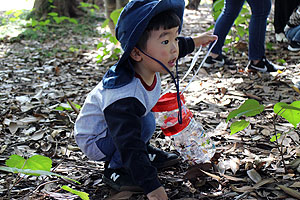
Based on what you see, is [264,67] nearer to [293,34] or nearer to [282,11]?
[293,34]

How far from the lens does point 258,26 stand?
338 cm

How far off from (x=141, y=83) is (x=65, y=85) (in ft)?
6.83

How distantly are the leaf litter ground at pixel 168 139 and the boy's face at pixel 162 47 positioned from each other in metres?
0.65

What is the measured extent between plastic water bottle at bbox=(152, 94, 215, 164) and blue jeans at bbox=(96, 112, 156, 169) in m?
0.13

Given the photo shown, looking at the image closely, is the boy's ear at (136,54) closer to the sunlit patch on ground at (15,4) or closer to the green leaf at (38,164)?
the green leaf at (38,164)

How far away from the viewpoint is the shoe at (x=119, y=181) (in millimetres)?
1838

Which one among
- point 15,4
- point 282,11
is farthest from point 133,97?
point 15,4

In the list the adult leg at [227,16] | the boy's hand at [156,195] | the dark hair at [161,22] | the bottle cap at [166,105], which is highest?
the dark hair at [161,22]

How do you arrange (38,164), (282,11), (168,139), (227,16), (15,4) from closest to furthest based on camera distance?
1. (38,164)
2. (168,139)
3. (227,16)
4. (282,11)
5. (15,4)

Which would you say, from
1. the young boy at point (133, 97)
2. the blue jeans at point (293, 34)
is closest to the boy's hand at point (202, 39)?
the young boy at point (133, 97)

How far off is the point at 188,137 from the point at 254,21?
1774 millimetres

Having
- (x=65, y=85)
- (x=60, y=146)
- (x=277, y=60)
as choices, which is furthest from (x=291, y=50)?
(x=60, y=146)

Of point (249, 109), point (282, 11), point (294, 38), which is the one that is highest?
point (282, 11)

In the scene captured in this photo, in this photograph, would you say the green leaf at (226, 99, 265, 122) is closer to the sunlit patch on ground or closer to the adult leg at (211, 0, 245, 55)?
the adult leg at (211, 0, 245, 55)
